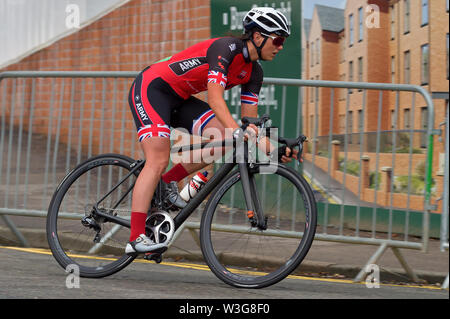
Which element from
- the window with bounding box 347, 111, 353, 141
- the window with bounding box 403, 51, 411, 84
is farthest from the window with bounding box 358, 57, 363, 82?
the window with bounding box 347, 111, 353, 141

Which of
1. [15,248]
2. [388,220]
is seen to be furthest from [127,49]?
[388,220]

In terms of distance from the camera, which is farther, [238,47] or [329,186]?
[329,186]

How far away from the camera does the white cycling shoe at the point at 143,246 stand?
176 inches

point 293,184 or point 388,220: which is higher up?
point 293,184

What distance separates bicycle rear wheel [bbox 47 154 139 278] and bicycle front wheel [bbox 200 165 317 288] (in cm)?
64

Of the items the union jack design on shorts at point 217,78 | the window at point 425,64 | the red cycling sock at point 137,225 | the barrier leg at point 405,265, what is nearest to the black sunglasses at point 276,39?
the union jack design on shorts at point 217,78

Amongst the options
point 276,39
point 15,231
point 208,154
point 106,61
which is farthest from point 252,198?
point 106,61

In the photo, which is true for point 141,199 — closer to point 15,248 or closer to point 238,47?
point 238,47

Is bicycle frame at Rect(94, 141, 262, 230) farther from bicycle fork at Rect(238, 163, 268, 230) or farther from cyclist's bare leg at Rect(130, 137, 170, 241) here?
cyclist's bare leg at Rect(130, 137, 170, 241)

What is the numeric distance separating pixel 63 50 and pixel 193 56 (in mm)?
6673

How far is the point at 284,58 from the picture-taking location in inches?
320

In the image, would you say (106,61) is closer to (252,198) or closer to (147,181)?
(147,181)

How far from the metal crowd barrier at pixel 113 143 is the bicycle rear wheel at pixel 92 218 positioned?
3.40ft

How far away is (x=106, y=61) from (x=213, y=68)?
20.1 ft
